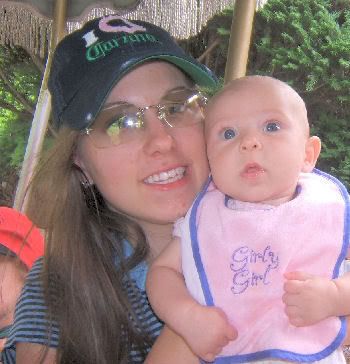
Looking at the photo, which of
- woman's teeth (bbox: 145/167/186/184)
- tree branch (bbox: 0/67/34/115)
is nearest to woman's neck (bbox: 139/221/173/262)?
woman's teeth (bbox: 145/167/186/184)

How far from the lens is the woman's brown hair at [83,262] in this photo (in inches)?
75.2

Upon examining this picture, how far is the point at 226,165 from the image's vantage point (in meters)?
1.68

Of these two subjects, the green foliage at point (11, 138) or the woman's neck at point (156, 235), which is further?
the green foliage at point (11, 138)

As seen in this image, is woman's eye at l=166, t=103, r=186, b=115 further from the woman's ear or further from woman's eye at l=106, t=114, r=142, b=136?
the woman's ear

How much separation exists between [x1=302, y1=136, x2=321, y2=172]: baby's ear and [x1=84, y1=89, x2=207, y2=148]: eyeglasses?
0.41 metres

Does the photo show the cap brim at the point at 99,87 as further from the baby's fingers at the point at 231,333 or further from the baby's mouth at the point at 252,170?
the baby's fingers at the point at 231,333

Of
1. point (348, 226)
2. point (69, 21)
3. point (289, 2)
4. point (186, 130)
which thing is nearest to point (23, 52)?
point (289, 2)

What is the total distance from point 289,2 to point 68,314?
5.73 metres

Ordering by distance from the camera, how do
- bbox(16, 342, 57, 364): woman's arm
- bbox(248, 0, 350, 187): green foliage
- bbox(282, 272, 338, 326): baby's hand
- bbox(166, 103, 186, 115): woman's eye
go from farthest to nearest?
→ bbox(248, 0, 350, 187): green foliage
bbox(166, 103, 186, 115): woman's eye
bbox(16, 342, 57, 364): woman's arm
bbox(282, 272, 338, 326): baby's hand

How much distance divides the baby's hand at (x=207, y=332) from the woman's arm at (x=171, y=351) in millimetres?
99

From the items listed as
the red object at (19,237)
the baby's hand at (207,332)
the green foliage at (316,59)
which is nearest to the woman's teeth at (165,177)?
the baby's hand at (207,332)

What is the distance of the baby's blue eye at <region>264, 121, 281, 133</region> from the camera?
166 centimetres

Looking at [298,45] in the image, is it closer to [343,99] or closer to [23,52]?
[343,99]

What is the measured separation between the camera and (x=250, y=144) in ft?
5.34
